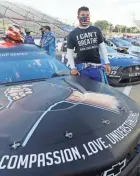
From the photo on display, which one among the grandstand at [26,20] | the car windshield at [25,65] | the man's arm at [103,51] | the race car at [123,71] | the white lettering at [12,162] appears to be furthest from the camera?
the grandstand at [26,20]

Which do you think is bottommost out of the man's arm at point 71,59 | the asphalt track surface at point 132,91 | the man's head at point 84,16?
the asphalt track surface at point 132,91

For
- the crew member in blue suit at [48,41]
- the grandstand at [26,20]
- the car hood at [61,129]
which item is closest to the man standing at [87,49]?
the car hood at [61,129]

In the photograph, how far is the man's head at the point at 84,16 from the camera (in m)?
4.04

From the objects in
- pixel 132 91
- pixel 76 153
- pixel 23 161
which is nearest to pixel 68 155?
pixel 76 153

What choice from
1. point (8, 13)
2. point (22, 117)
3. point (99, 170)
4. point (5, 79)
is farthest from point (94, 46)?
point (8, 13)

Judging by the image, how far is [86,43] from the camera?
13.6 ft

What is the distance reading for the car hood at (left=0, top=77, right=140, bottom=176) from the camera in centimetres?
188

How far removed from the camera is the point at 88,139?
2098 millimetres

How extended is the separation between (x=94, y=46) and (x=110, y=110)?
1.81 meters

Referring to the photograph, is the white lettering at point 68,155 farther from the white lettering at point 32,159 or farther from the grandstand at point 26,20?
the grandstand at point 26,20

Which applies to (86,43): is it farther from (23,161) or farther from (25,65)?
(23,161)

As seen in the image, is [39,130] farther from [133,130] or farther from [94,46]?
[94,46]

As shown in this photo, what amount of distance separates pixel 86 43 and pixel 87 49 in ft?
0.28

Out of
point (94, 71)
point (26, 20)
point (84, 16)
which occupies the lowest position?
point (94, 71)
